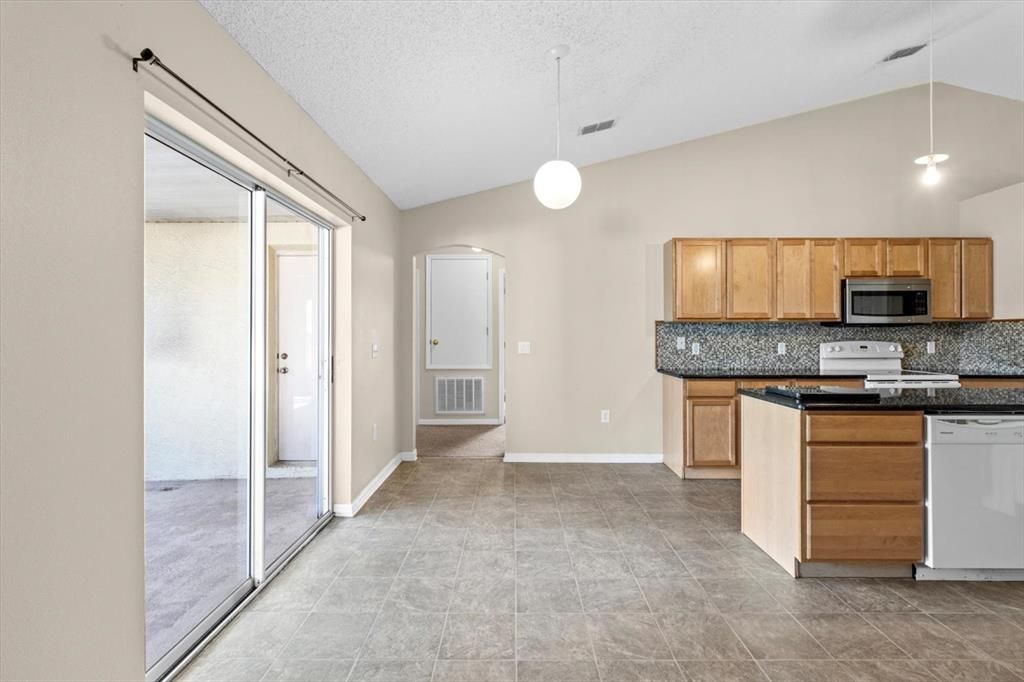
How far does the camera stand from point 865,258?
4.72 metres

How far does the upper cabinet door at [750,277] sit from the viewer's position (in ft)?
15.5

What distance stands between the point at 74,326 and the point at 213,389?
3.08ft

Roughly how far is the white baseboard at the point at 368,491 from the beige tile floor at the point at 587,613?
12 centimetres

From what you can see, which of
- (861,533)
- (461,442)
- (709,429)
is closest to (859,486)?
(861,533)

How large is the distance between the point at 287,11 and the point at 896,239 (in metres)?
5.13

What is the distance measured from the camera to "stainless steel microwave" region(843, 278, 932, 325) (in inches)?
183

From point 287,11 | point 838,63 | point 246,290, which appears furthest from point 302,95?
point 838,63

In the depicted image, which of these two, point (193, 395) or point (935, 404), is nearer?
point (193, 395)

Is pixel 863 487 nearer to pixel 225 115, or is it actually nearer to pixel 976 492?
pixel 976 492

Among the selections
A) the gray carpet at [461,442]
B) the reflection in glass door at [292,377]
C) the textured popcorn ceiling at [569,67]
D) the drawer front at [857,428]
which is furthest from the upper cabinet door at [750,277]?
the reflection in glass door at [292,377]

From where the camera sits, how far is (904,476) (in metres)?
2.61

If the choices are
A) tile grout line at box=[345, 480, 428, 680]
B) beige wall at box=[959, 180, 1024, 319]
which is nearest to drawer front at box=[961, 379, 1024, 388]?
beige wall at box=[959, 180, 1024, 319]

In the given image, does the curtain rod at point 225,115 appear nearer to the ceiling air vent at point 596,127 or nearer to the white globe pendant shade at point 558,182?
the white globe pendant shade at point 558,182

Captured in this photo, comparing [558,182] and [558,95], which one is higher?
[558,95]
